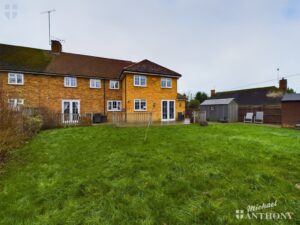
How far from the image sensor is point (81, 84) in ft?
63.1

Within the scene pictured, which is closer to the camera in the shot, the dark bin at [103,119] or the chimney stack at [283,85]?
the dark bin at [103,119]

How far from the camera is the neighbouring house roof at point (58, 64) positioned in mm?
17266

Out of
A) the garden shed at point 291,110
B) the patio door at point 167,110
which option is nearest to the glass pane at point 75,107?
the patio door at point 167,110

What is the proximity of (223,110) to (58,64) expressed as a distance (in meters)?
21.2

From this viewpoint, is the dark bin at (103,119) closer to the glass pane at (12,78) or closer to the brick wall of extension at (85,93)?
the brick wall of extension at (85,93)

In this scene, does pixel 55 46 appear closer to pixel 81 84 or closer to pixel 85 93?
pixel 81 84

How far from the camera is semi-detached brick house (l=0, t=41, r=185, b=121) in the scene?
1705 cm

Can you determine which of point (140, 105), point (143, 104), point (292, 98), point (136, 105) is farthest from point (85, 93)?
point (292, 98)

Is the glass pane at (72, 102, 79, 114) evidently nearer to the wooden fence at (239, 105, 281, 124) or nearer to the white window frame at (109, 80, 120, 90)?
the white window frame at (109, 80, 120, 90)

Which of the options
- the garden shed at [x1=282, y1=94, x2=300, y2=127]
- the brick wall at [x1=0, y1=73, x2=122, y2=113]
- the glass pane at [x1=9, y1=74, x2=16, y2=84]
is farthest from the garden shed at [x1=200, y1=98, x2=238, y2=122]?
the glass pane at [x1=9, y1=74, x2=16, y2=84]

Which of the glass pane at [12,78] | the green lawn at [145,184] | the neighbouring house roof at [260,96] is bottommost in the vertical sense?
the green lawn at [145,184]

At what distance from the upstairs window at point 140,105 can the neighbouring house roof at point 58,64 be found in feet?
10.3

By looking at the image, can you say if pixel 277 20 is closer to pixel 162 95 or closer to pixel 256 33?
pixel 256 33

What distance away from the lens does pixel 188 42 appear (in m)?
21.2
